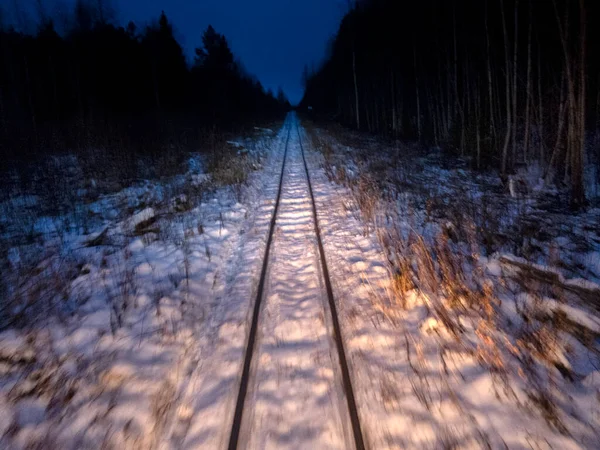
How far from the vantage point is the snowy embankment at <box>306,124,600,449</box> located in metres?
2.51

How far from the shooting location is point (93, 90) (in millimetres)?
21625

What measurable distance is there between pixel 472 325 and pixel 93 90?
2525 centimetres

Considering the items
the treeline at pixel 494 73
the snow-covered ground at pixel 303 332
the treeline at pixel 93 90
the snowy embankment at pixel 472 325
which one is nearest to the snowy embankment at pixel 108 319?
the snow-covered ground at pixel 303 332

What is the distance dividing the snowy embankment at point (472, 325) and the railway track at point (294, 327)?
16 centimetres

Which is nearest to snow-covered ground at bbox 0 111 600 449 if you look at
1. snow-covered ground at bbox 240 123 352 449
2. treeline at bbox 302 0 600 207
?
snow-covered ground at bbox 240 123 352 449

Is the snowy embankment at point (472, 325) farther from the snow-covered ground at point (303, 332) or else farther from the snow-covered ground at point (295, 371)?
the snow-covered ground at point (295, 371)

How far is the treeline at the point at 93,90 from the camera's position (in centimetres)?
1392

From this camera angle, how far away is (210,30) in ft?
132

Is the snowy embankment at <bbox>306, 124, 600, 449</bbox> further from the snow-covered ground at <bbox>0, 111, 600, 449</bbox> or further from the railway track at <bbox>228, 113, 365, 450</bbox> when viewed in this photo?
the railway track at <bbox>228, 113, 365, 450</bbox>

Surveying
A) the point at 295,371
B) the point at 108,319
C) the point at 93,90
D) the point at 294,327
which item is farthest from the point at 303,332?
the point at 93,90

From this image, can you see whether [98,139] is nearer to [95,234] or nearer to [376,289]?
[95,234]

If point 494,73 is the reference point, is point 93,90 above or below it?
above

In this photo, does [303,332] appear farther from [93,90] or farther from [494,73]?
[93,90]

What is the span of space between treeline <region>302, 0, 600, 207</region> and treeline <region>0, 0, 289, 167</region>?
13141mm
